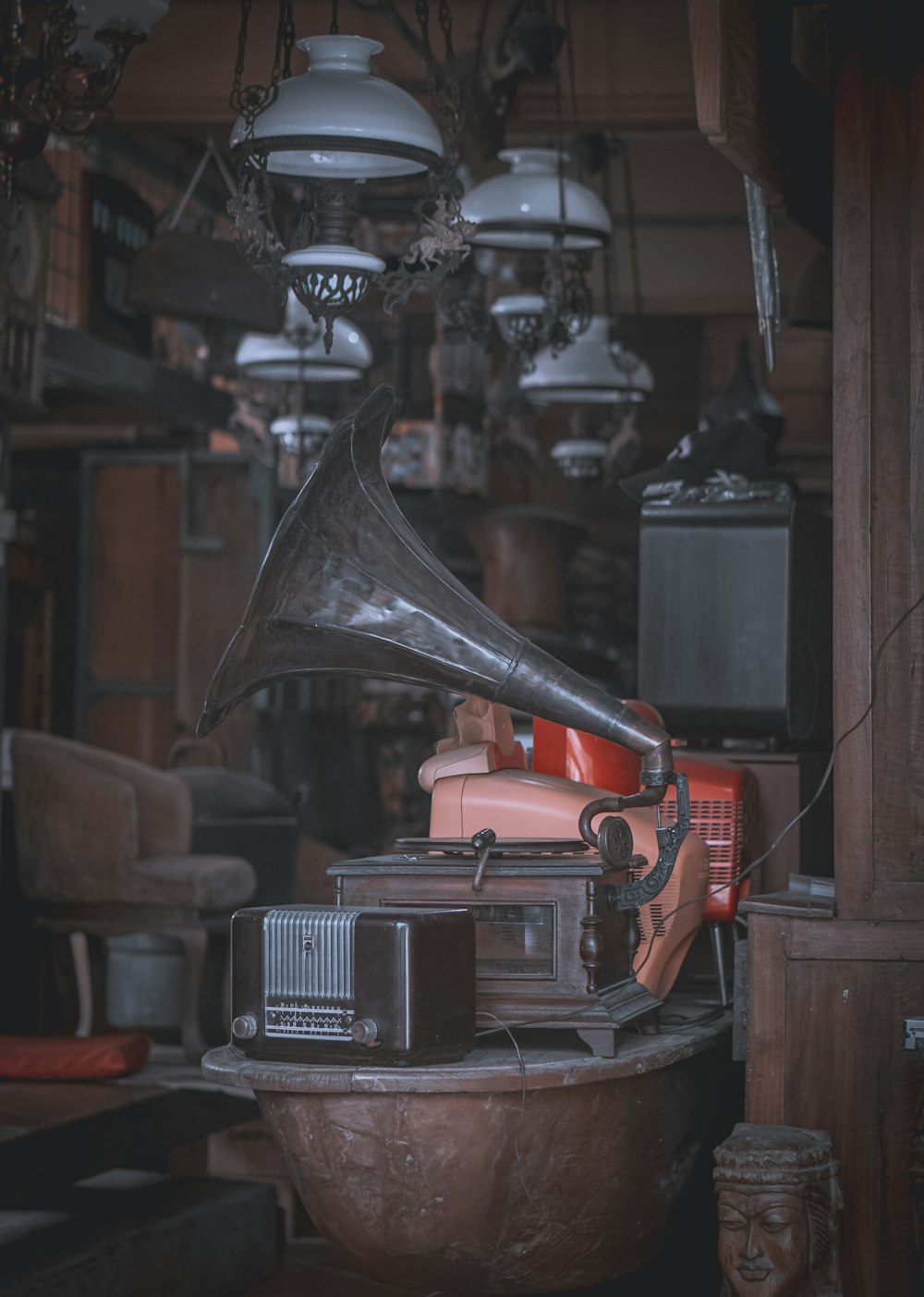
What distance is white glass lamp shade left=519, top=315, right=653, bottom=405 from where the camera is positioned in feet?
20.5

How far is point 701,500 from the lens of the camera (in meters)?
3.90

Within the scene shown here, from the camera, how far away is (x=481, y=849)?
9.13ft

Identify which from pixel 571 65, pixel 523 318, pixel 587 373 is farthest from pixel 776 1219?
pixel 587 373

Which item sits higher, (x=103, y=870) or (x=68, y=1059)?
(x=103, y=870)

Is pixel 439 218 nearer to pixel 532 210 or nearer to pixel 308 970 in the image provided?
pixel 532 210

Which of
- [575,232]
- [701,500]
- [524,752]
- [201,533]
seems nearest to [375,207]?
[201,533]

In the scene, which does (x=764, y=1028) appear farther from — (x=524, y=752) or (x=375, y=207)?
(x=375, y=207)

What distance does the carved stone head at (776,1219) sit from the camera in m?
2.54

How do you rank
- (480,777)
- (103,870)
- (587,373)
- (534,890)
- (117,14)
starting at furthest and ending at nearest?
(587,373)
(103,870)
(117,14)
(480,777)
(534,890)

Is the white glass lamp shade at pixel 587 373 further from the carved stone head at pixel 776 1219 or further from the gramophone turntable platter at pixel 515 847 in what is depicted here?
the carved stone head at pixel 776 1219

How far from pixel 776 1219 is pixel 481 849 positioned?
70cm

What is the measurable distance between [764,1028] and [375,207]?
570 centimetres

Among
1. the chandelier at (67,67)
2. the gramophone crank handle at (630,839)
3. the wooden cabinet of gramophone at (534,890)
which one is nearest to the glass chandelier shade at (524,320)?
the chandelier at (67,67)

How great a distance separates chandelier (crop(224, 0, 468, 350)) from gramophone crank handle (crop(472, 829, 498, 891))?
1.20 metres
